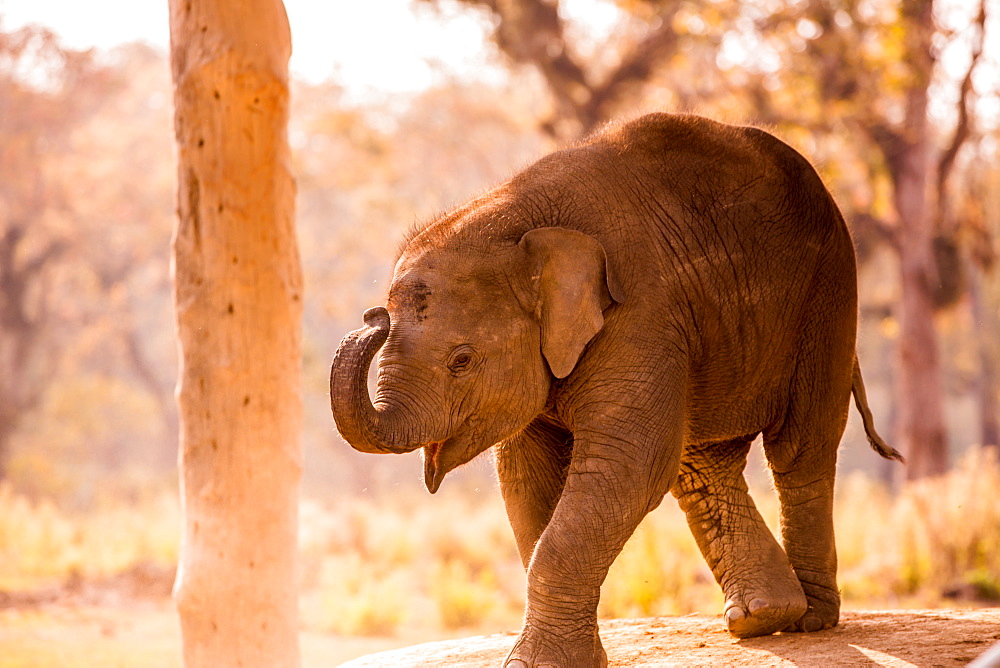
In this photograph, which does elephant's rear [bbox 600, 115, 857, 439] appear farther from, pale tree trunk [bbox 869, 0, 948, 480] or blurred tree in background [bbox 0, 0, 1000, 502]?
pale tree trunk [bbox 869, 0, 948, 480]

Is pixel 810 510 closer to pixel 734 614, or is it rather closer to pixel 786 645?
pixel 734 614

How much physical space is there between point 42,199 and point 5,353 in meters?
5.59

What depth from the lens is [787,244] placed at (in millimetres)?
5352

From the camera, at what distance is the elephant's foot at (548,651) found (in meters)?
4.25

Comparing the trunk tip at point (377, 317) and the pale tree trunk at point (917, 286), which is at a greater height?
the pale tree trunk at point (917, 286)

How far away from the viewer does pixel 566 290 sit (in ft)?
14.6

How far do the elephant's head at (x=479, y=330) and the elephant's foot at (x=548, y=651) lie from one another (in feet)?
2.36

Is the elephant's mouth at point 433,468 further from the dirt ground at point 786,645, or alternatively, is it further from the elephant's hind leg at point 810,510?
the elephant's hind leg at point 810,510

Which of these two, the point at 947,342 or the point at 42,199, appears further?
the point at 947,342

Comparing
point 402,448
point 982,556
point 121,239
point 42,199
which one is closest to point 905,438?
point 982,556

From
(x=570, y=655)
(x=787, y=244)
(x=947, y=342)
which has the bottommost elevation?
(x=570, y=655)

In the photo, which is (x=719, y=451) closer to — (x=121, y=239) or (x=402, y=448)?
(x=402, y=448)

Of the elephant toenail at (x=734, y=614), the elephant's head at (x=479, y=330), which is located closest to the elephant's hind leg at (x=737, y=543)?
the elephant toenail at (x=734, y=614)

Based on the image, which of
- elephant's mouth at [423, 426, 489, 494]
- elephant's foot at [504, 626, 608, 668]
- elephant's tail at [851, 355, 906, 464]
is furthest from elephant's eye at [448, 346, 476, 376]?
elephant's tail at [851, 355, 906, 464]
